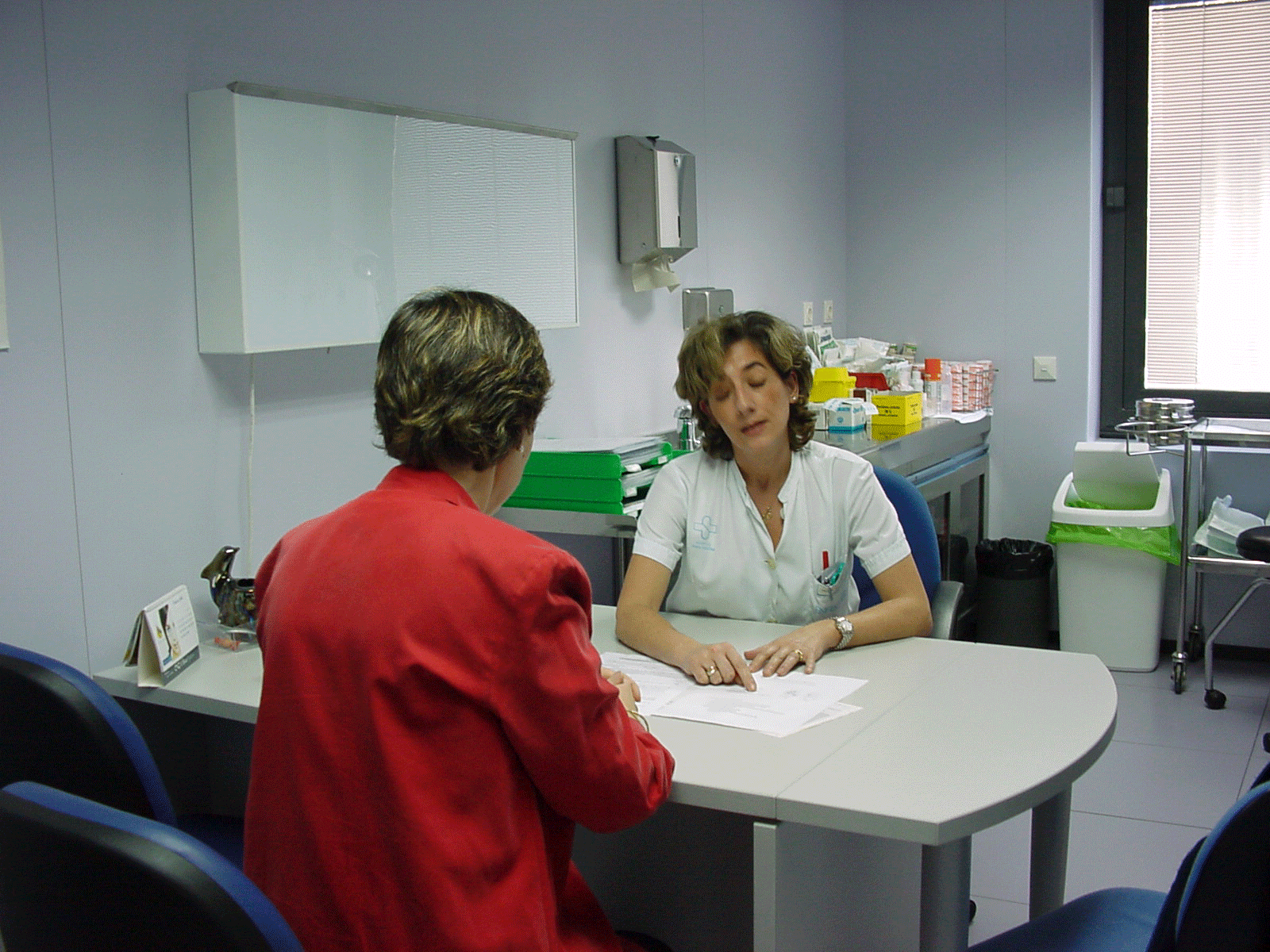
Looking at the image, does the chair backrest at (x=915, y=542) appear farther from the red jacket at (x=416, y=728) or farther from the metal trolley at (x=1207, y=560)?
the metal trolley at (x=1207, y=560)

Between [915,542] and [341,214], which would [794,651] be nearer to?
[915,542]

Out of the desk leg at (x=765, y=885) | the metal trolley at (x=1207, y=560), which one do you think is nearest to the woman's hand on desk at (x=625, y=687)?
the desk leg at (x=765, y=885)

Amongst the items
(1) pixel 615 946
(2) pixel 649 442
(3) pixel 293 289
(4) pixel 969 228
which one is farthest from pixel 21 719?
(4) pixel 969 228

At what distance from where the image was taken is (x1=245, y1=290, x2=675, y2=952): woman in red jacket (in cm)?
118

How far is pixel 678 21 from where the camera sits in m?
3.69

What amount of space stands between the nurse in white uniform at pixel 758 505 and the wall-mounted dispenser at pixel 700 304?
135cm

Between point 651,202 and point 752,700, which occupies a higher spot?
point 651,202

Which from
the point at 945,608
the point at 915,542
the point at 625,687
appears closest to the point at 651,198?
the point at 915,542

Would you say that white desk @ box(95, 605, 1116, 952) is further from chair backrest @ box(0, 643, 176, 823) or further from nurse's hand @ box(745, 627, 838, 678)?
chair backrest @ box(0, 643, 176, 823)

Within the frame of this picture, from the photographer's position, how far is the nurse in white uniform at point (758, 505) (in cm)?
234

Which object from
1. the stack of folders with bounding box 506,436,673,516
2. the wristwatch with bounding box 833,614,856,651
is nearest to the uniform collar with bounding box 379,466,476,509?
the wristwatch with bounding box 833,614,856,651

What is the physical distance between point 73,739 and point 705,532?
1256mm

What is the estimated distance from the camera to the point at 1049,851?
78.8 inches

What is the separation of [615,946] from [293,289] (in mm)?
1342
